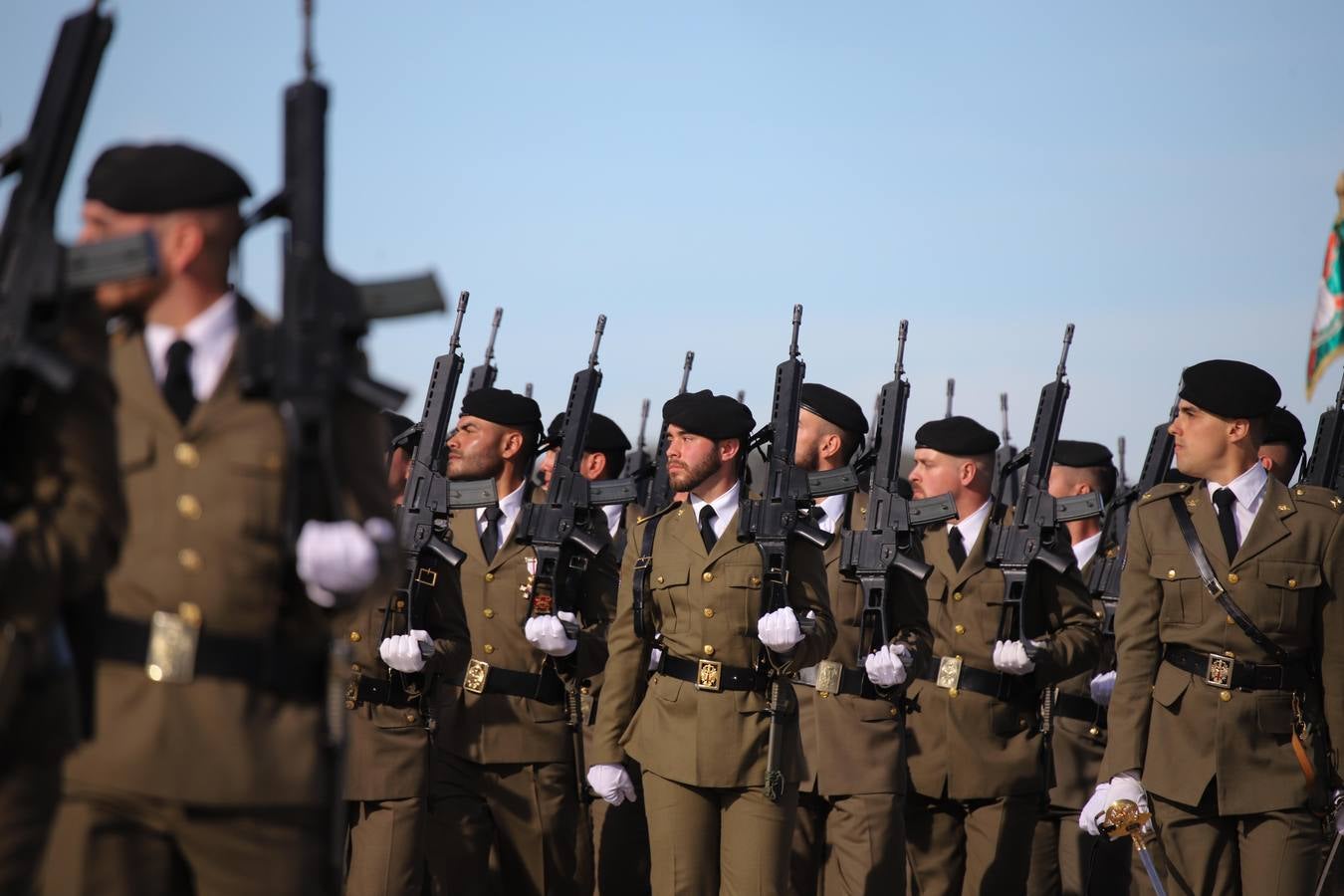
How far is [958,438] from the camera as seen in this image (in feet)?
31.3

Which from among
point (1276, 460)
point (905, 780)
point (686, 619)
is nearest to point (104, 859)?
point (686, 619)

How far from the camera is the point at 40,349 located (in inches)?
148

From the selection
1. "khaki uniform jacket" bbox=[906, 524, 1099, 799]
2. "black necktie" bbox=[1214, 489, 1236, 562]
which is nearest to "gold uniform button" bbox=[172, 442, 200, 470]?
"black necktie" bbox=[1214, 489, 1236, 562]

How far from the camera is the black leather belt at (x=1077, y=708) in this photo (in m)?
10.3

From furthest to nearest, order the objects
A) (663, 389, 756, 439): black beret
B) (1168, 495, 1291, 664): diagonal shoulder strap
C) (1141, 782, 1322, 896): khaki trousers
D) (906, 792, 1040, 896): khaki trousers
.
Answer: (906, 792, 1040, 896): khaki trousers
(663, 389, 756, 439): black beret
(1168, 495, 1291, 664): diagonal shoulder strap
(1141, 782, 1322, 896): khaki trousers

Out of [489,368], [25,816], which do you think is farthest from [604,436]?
[25,816]

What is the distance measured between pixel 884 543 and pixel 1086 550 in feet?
8.86

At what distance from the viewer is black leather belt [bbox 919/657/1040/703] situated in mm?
8812

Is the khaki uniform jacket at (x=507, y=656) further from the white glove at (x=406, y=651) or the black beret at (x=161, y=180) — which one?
the black beret at (x=161, y=180)

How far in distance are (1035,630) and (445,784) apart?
10.0 ft

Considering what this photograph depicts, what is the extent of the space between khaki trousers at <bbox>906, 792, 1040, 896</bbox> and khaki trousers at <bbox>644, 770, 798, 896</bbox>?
1.80m

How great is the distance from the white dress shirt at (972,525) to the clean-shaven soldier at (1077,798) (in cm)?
71

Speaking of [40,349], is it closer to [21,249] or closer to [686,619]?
[21,249]

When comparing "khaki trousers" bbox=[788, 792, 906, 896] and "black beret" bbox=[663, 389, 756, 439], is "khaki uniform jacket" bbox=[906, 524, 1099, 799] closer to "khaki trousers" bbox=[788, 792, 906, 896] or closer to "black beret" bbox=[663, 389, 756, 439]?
"khaki trousers" bbox=[788, 792, 906, 896]
